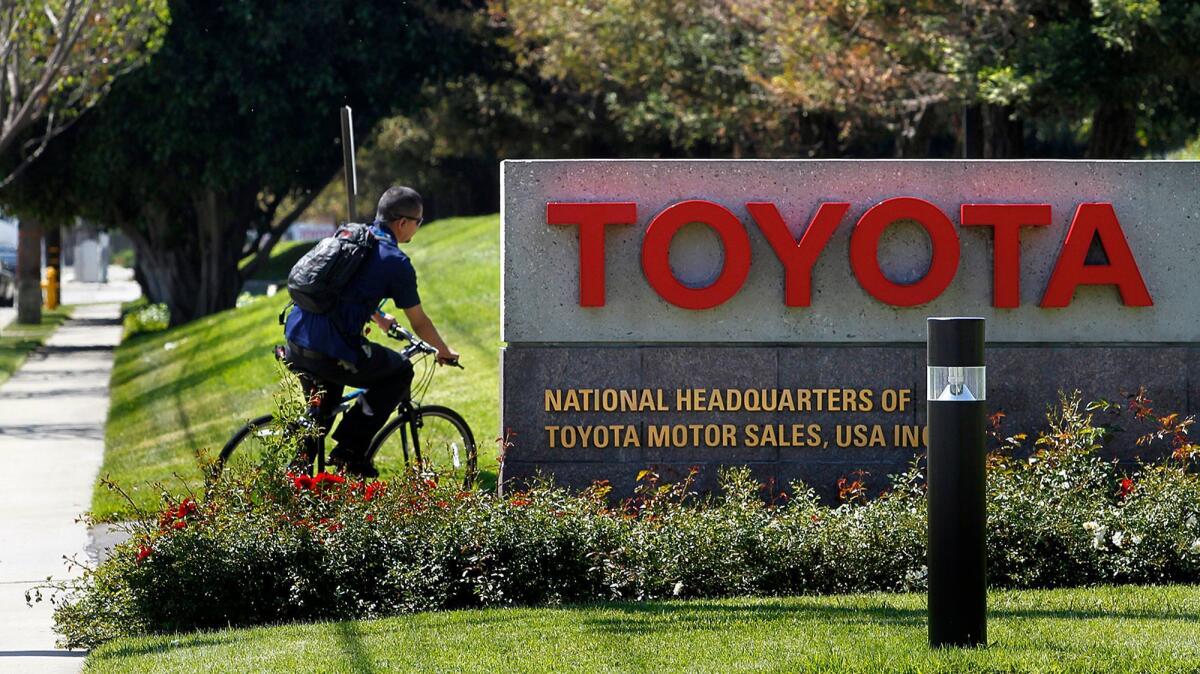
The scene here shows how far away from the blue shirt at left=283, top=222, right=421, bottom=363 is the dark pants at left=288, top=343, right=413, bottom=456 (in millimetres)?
118

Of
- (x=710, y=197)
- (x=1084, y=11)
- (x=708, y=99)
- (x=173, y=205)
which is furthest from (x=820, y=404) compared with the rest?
(x=173, y=205)

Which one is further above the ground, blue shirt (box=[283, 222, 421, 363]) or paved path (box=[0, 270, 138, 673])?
blue shirt (box=[283, 222, 421, 363])

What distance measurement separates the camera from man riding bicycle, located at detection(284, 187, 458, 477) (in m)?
8.94

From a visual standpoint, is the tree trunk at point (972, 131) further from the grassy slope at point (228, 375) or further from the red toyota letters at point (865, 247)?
the red toyota letters at point (865, 247)

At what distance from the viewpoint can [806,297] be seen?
31.4 ft

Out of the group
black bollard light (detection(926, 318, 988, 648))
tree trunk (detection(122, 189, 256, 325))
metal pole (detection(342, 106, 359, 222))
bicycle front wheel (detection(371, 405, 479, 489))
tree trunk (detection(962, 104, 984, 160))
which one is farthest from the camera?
tree trunk (detection(122, 189, 256, 325))

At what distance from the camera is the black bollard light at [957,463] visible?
5418 mm

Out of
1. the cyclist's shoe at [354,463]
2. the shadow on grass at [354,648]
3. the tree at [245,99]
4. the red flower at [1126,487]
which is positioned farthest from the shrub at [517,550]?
the tree at [245,99]

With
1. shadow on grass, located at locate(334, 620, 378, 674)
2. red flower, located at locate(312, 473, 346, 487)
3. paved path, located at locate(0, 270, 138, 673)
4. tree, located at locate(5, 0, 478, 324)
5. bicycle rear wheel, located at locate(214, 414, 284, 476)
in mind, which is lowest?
paved path, located at locate(0, 270, 138, 673)

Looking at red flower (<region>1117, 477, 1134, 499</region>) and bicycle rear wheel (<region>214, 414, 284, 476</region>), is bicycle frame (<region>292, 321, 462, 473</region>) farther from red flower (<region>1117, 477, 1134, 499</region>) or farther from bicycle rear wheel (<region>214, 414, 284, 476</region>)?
red flower (<region>1117, 477, 1134, 499</region>)

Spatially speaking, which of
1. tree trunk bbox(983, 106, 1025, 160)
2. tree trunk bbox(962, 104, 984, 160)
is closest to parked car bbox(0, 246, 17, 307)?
tree trunk bbox(962, 104, 984, 160)

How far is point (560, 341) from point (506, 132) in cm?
2931

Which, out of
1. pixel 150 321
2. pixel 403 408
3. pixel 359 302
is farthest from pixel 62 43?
pixel 359 302

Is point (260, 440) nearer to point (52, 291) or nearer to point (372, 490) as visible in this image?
point (372, 490)
